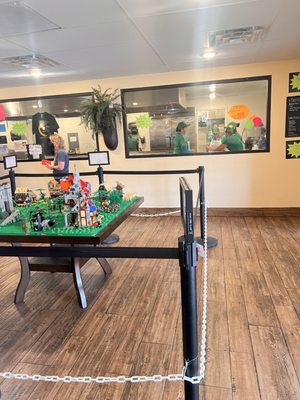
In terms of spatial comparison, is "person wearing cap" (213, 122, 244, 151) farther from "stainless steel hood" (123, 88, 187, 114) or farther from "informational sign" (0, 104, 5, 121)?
"informational sign" (0, 104, 5, 121)

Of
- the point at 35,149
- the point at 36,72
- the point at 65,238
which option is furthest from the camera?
the point at 35,149

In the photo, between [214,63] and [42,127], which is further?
[42,127]

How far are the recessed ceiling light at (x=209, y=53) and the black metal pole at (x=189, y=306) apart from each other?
3284mm

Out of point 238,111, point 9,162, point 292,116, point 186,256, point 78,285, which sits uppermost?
point 238,111

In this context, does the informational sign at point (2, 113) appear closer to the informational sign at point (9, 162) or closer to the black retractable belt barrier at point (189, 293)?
the informational sign at point (9, 162)

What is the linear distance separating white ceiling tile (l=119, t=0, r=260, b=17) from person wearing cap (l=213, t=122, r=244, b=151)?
265 cm

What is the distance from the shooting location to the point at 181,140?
5.10 metres

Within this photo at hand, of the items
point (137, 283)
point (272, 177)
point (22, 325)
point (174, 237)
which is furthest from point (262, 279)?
point (272, 177)

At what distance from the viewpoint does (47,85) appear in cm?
533

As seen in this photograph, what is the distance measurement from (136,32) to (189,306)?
2681 mm

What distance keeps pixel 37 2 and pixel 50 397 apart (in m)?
2.50

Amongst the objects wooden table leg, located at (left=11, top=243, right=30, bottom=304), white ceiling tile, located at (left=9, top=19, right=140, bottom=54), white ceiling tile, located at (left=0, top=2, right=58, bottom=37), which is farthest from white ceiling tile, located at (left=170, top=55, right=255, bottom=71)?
wooden table leg, located at (left=11, top=243, right=30, bottom=304)

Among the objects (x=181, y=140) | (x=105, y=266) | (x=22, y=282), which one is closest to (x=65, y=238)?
(x=22, y=282)

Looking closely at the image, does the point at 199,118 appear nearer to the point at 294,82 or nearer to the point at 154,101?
the point at 154,101
